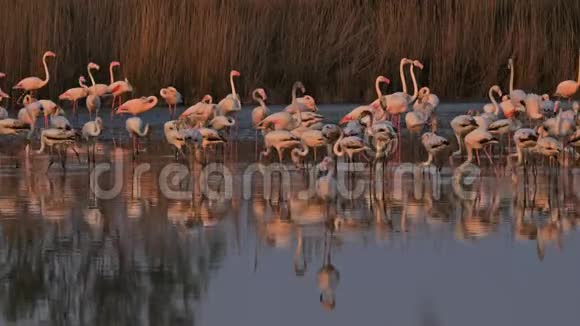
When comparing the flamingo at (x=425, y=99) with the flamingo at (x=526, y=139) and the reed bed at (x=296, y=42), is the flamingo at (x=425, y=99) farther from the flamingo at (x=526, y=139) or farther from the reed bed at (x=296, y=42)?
the flamingo at (x=526, y=139)

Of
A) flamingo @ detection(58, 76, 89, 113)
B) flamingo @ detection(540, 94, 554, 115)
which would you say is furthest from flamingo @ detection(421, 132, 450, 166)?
flamingo @ detection(58, 76, 89, 113)

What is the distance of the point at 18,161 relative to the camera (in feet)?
50.0

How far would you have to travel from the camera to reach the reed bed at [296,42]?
2056 centimetres

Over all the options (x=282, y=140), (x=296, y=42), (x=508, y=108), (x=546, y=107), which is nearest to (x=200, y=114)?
(x=282, y=140)

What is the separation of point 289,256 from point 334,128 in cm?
503

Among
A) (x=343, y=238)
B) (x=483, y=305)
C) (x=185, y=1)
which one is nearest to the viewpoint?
(x=483, y=305)

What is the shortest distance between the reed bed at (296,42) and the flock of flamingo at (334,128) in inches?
37.6

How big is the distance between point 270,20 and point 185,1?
4.99ft

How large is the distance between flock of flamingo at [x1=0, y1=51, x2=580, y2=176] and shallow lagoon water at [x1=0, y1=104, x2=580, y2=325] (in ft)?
1.93

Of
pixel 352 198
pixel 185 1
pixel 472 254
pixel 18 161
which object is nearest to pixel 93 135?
pixel 18 161

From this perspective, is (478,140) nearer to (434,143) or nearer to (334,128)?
(434,143)

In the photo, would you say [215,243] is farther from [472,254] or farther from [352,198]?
[352,198]

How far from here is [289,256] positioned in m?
8.94

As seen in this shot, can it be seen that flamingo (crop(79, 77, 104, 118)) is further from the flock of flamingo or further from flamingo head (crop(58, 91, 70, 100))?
flamingo head (crop(58, 91, 70, 100))
